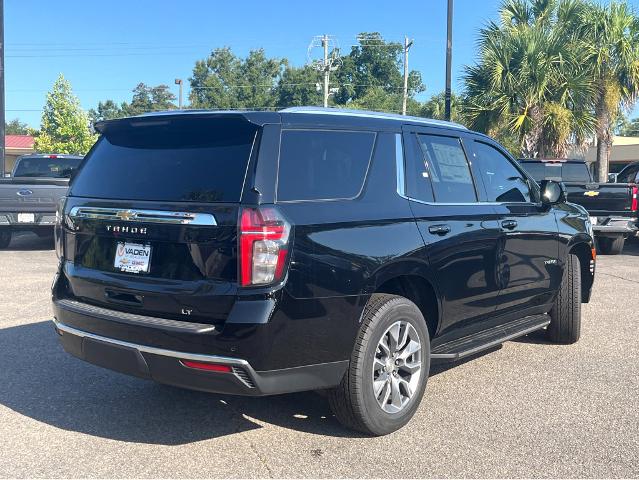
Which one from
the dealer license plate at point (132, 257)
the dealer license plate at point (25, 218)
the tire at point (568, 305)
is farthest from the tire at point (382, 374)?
the dealer license plate at point (25, 218)

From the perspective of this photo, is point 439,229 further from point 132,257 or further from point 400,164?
point 132,257

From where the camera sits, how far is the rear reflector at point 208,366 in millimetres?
3498

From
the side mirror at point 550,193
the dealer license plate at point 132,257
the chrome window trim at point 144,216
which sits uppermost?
the side mirror at point 550,193

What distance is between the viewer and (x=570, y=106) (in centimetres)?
1853

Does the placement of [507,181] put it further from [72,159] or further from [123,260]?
[72,159]

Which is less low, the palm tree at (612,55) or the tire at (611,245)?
the palm tree at (612,55)

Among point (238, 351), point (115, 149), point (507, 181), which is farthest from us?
point (507, 181)

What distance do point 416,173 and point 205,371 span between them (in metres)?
1.93

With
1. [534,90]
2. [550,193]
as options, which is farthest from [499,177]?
[534,90]

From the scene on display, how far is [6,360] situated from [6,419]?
1397mm

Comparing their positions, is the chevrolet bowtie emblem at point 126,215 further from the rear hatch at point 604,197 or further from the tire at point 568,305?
the rear hatch at point 604,197

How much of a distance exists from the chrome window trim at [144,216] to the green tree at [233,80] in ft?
235

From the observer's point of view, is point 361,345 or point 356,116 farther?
point 356,116

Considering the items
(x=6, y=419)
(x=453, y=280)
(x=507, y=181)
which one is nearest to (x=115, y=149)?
(x=6, y=419)
